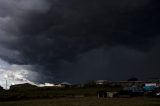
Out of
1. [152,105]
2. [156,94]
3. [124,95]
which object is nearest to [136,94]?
[124,95]

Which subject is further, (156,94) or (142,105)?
(156,94)

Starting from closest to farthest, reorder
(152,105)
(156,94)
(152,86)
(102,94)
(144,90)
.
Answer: (152,105), (156,94), (102,94), (144,90), (152,86)

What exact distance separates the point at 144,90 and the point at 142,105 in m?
53.4

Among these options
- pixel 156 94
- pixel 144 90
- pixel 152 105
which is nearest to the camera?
pixel 152 105

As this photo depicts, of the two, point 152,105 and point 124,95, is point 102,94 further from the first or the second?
point 152,105

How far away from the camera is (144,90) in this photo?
103 metres

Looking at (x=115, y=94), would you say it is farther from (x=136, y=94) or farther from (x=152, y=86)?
(x=152, y=86)

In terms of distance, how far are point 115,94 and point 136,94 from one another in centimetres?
701

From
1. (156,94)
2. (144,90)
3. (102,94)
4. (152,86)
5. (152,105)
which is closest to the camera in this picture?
(152,105)

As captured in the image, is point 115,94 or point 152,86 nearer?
point 115,94

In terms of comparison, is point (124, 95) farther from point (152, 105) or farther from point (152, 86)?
point (152, 105)

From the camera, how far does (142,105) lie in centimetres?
5119

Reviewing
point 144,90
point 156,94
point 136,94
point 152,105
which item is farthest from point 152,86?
point 152,105

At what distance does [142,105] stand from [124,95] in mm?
46094
